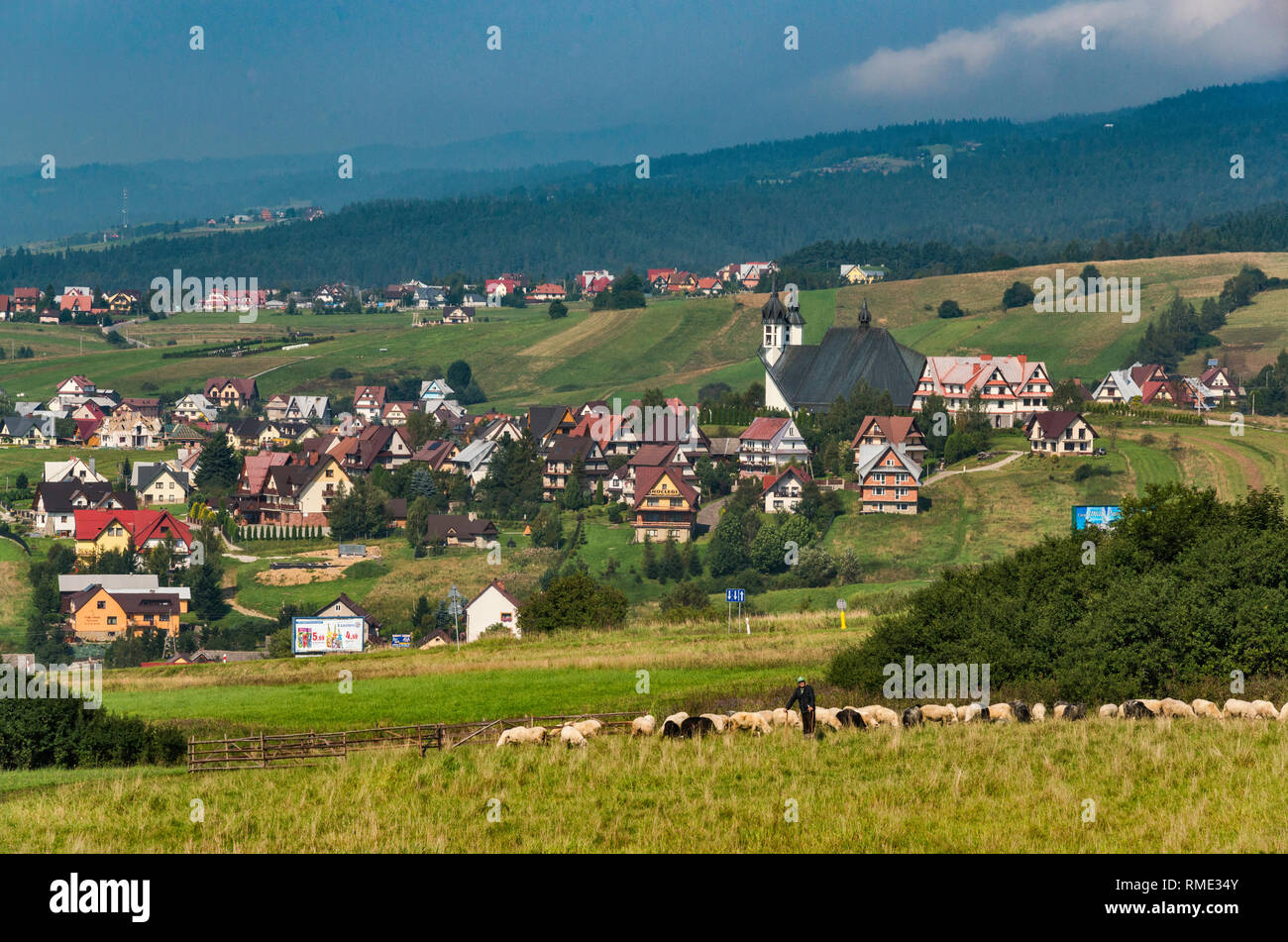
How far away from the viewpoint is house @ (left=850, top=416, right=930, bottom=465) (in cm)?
9856

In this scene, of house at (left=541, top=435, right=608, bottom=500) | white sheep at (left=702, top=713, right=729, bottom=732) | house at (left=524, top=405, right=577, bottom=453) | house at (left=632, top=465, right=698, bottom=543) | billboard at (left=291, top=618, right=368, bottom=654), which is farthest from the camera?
house at (left=524, top=405, right=577, bottom=453)

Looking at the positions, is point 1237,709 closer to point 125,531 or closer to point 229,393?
point 125,531

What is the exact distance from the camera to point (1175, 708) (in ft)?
97.7

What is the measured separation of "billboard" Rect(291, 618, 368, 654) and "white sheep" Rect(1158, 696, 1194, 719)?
1738 inches

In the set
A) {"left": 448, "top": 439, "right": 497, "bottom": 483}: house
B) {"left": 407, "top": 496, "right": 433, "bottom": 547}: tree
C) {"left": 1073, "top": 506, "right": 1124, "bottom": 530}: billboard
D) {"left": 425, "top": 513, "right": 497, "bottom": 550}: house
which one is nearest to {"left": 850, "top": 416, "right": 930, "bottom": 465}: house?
{"left": 425, "top": 513, "right": 497, "bottom": 550}: house

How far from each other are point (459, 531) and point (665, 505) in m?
13.1

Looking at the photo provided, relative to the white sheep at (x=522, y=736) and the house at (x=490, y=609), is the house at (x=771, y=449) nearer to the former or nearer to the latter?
the house at (x=490, y=609)

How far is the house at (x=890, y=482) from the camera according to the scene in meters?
90.2

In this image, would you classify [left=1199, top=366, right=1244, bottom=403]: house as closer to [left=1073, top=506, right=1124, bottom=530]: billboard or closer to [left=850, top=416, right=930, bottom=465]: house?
[left=850, top=416, right=930, bottom=465]: house

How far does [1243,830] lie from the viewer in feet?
63.9

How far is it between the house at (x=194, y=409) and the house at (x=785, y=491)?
84286 mm

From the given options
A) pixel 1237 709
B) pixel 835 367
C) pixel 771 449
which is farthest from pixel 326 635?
pixel 835 367
